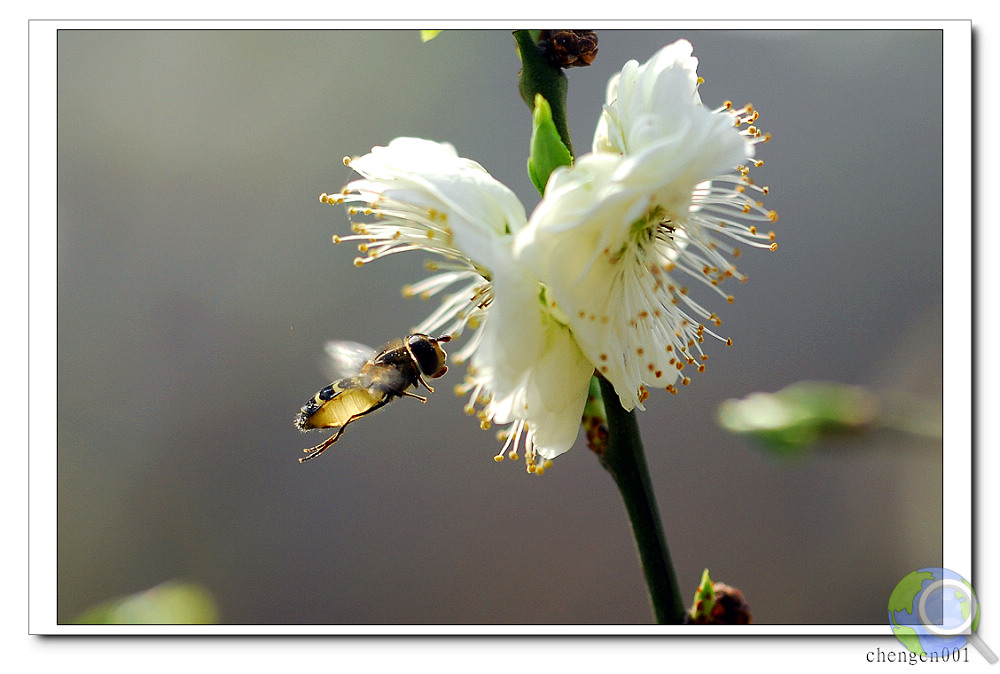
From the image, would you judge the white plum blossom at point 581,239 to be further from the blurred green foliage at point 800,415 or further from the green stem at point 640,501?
the blurred green foliage at point 800,415

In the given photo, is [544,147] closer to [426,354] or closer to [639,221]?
[639,221]

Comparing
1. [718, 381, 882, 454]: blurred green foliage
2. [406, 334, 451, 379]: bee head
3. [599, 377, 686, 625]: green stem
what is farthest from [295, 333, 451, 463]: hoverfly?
[718, 381, 882, 454]: blurred green foliage

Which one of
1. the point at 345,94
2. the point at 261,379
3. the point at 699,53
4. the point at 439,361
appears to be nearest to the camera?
the point at 439,361

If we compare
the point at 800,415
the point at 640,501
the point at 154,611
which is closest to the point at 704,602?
the point at 640,501

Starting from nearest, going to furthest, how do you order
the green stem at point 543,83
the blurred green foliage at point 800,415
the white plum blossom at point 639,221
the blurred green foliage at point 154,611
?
1. the white plum blossom at point 639,221
2. the green stem at point 543,83
3. the blurred green foliage at point 154,611
4. the blurred green foliage at point 800,415

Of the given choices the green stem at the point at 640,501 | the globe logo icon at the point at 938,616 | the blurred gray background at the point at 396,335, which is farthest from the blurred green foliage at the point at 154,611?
the globe logo icon at the point at 938,616
